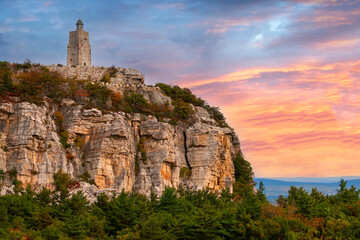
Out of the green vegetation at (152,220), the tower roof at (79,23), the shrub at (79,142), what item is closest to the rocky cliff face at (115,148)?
the shrub at (79,142)

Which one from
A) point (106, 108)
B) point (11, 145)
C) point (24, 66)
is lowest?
point (11, 145)

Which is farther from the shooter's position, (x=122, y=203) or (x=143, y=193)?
(x=143, y=193)

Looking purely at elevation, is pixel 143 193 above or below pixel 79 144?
below

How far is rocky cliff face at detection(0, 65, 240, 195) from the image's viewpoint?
65.1 m

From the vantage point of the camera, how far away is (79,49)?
3553 inches

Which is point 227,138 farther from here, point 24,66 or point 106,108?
point 24,66

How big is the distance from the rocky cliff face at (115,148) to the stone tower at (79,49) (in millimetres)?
9602

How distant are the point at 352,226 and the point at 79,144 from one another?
33.7 metres

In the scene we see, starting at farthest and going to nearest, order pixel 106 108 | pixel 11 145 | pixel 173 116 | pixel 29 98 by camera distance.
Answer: pixel 173 116
pixel 106 108
pixel 29 98
pixel 11 145

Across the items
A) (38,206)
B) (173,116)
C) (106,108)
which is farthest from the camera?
(173,116)

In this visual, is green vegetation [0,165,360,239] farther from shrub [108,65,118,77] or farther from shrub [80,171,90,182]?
shrub [108,65,118,77]

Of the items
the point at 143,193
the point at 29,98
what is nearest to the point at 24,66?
the point at 29,98

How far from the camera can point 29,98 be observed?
70.1 m

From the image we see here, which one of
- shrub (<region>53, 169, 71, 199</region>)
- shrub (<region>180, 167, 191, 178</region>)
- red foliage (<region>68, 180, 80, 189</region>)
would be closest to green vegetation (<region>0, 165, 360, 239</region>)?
shrub (<region>53, 169, 71, 199</region>)
